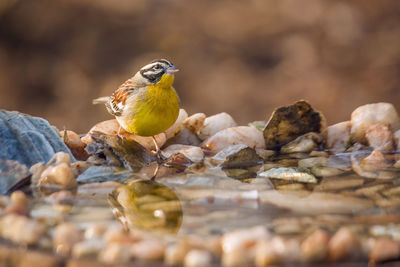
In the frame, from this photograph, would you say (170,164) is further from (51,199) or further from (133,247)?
(133,247)

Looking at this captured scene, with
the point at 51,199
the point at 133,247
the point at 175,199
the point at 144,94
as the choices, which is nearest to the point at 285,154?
the point at 144,94

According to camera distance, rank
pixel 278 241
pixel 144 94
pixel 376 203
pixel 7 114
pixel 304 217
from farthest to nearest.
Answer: pixel 144 94 < pixel 7 114 < pixel 376 203 < pixel 304 217 < pixel 278 241

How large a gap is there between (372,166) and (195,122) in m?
1.50

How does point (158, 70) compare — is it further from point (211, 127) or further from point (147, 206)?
point (147, 206)

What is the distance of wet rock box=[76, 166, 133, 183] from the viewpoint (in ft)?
8.76

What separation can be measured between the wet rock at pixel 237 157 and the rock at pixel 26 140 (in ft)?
3.26

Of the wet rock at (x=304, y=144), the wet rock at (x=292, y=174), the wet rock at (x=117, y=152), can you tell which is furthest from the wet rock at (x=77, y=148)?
the wet rock at (x=304, y=144)

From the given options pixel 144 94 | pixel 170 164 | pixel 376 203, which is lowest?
pixel 376 203

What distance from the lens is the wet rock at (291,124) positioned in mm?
3551

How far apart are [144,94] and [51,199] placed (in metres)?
1.35

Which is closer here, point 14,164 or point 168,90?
point 14,164

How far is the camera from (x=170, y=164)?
307cm

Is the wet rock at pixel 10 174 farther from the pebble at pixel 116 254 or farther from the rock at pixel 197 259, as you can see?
the rock at pixel 197 259

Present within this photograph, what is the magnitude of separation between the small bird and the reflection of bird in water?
0.79m
